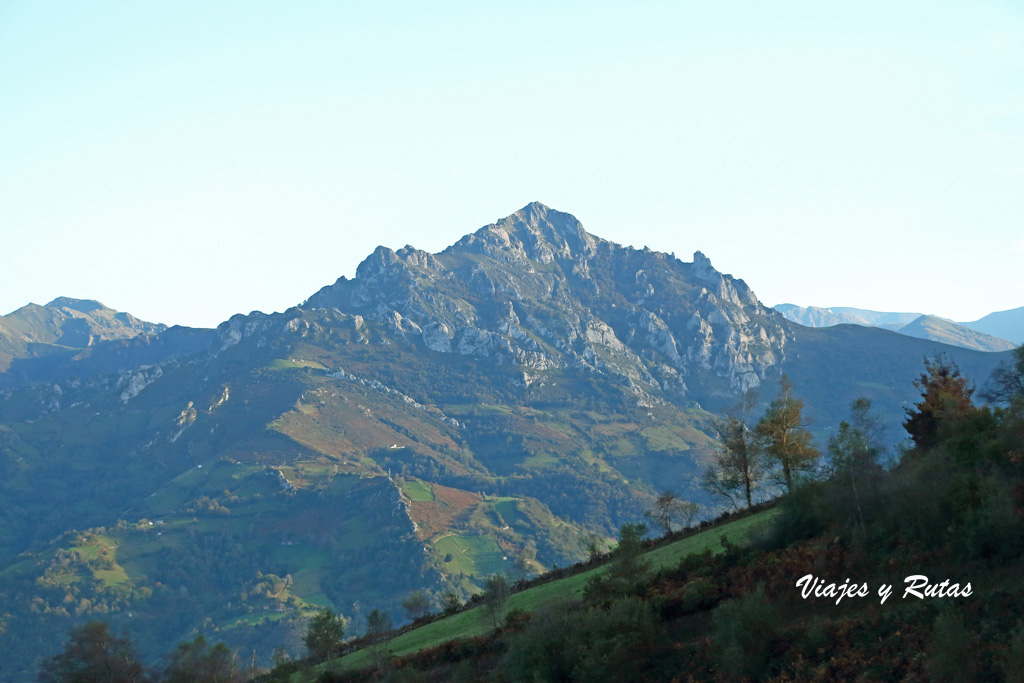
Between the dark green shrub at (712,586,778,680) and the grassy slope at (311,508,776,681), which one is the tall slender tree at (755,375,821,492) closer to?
the grassy slope at (311,508,776,681)

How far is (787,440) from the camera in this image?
61.6 m

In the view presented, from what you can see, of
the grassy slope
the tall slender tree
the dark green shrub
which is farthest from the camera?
the tall slender tree

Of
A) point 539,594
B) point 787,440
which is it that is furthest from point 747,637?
point 787,440

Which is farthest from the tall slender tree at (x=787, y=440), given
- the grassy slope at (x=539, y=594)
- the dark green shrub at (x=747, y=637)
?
the dark green shrub at (x=747, y=637)

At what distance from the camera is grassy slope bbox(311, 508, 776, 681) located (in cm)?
4916

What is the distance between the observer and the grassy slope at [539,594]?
4916cm

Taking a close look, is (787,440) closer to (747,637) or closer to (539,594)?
(539,594)

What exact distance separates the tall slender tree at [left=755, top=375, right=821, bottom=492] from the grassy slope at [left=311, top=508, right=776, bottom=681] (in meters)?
6.73

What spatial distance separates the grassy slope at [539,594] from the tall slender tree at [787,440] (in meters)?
6.73

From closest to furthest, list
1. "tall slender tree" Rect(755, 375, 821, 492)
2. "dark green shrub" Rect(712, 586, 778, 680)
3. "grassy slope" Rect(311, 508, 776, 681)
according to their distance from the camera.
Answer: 1. "dark green shrub" Rect(712, 586, 778, 680)
2. "grassy slope" Rect(311, 508, 776, 681)
3. "tall slender tree" Rect(755, 375, 821, 492)

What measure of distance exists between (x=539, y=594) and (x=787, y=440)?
23.9m

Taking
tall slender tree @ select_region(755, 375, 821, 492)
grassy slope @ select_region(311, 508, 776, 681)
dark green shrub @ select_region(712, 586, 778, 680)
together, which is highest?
tall slender tree @ select_region(755, 375, 821, 492)

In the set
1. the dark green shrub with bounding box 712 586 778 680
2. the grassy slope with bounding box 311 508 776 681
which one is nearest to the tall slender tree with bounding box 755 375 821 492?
the grassy slope with bounding box 311 508 776 681

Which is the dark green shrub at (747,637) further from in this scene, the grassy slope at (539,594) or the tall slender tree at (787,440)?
the tall slender tree at (787,440)
